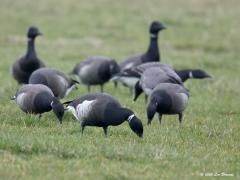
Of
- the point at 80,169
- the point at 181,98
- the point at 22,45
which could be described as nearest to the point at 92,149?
the point at 80,169

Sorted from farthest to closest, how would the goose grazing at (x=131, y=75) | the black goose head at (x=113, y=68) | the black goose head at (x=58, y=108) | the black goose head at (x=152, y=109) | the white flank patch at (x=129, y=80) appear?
the black goose head at (x=113, y=68), the white flank patch at (x=129, y=80), the goose grazing at (x=131, y=75), the black goose head at (x=152, y=109), the black goose head at (x=58, y=108)

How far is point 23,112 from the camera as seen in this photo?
11289 millimetres

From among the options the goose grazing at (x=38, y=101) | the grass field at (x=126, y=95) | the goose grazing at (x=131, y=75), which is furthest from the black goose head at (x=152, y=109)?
the goose grazing at (x=131, y=75)

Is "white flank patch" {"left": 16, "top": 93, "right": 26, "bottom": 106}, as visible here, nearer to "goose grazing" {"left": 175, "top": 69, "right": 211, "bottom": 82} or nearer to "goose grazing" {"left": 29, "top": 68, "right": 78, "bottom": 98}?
"goose grazing" {"left": 29, "top": 68, "right": 78, "bottom": 98}

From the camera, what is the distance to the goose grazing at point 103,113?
9289mm

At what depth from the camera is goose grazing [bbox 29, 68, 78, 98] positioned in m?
12.0

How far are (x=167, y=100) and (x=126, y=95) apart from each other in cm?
466

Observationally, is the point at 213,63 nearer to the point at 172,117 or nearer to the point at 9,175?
the point at 172,117

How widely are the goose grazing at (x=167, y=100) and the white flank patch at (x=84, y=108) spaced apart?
1.19 meters

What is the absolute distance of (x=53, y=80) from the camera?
12234 mm

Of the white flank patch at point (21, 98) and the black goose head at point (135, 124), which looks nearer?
the black goose head at point (135, 124)

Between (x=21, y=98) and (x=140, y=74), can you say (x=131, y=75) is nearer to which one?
(x=140, y=74)

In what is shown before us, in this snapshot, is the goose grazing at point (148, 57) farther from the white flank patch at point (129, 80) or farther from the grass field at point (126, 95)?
the white flank patch at point (129, 80)

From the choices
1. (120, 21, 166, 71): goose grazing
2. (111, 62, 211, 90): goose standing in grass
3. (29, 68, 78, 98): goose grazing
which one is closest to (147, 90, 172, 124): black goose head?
(29, 68, 78, 98): goose grazing
